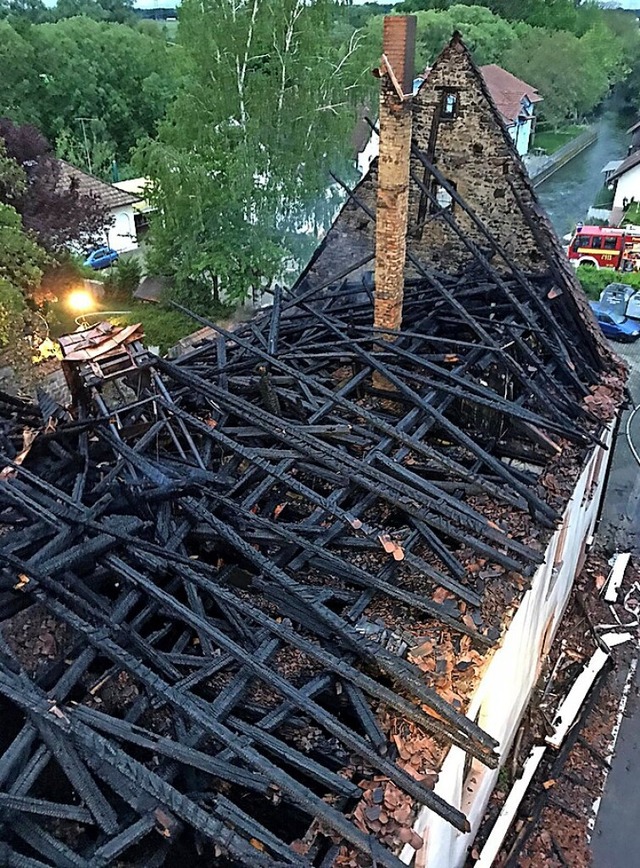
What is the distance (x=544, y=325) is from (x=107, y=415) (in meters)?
7.37

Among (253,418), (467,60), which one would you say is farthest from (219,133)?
(253,418)

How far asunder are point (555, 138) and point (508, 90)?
9783mm

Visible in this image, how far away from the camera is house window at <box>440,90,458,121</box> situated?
1208 cm

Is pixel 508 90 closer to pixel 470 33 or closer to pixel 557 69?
pixel 557 69

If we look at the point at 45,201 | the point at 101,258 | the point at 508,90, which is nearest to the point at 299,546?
the point at 45,201

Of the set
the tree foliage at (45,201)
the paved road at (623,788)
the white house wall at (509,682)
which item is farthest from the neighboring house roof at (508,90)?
the white house wall at (509,682)

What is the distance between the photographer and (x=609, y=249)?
97.7 ft

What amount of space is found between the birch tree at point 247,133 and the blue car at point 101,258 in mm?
8315

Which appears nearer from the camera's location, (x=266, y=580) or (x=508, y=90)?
(x=266, y=580)

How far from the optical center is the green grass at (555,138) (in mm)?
51969

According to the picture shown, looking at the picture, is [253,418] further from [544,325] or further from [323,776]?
[544,325]

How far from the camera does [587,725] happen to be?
34.9 ft

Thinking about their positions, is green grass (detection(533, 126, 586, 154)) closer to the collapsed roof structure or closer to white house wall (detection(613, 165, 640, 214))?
white house wall (detection(613, 165, 640, 214))

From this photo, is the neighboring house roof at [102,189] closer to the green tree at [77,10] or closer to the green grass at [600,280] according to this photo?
the green grass at [600,280]
